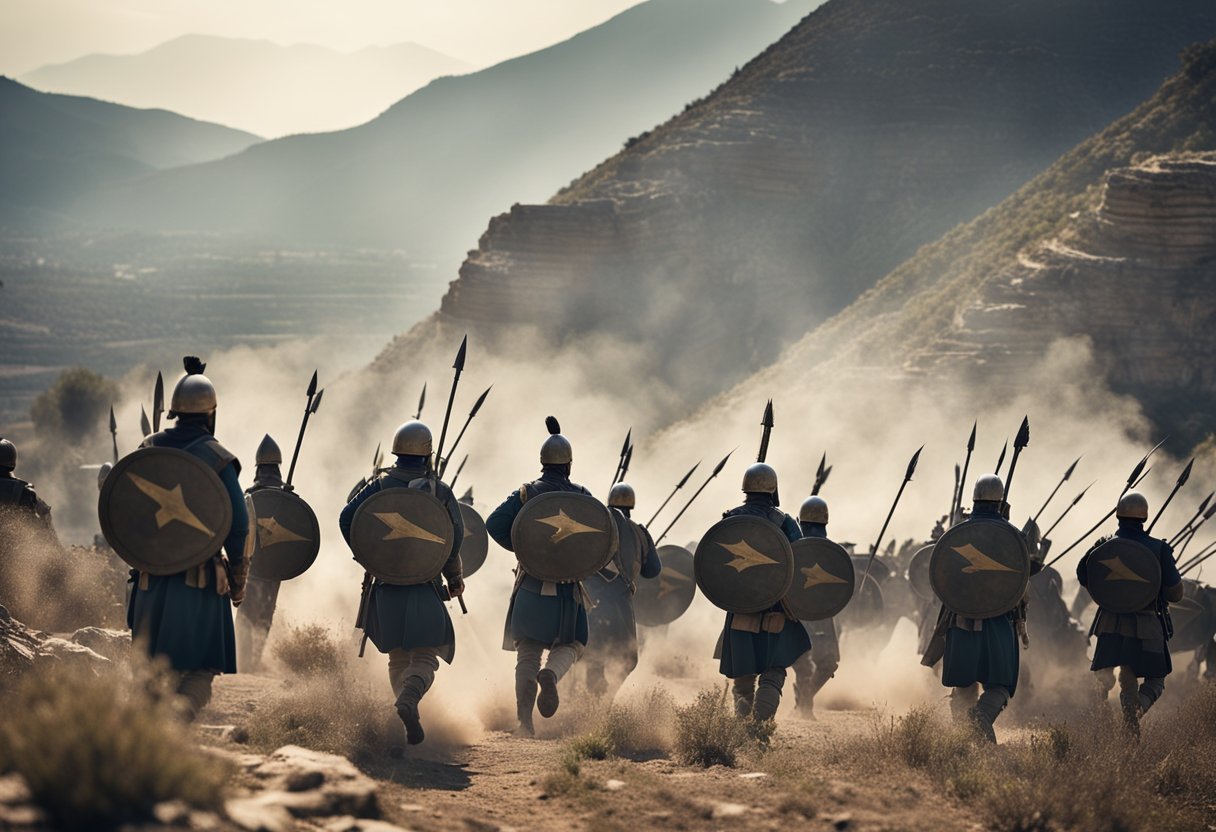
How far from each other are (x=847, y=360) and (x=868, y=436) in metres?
5.15

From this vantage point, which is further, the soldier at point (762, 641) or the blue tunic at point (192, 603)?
the soldier at point (762, 641)

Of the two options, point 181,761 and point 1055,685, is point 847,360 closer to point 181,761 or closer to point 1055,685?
point 1055,685

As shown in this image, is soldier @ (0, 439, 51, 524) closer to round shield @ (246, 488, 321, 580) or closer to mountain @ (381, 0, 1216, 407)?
round shield @ (246, 488, 321, 580)

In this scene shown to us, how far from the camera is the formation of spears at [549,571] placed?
784cm

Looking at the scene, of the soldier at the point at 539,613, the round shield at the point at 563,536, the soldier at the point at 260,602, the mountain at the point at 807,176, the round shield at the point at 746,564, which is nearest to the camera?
the round shield at the point at 746,564

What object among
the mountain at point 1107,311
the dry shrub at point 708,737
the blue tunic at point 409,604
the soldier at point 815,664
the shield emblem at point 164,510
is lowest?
the soldier at point 815,664

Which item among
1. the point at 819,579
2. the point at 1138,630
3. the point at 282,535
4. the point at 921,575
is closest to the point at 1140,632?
the point at 1138,630

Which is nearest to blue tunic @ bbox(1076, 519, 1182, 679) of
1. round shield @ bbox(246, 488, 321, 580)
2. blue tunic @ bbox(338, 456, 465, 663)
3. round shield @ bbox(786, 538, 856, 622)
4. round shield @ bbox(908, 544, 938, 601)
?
round shield @ bbox(786, 538, 856, 622)

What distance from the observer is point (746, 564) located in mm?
10047

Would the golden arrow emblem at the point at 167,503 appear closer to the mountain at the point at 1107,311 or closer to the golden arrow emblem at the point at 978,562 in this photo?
the golden arrow emblem at the point at 978,562

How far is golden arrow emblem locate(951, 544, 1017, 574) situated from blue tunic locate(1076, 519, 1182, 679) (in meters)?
1.57

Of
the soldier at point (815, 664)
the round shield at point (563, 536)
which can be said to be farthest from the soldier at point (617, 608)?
the soldier at point (815, 664)

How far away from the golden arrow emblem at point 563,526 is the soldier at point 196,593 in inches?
104

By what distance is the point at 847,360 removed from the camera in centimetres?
3441
